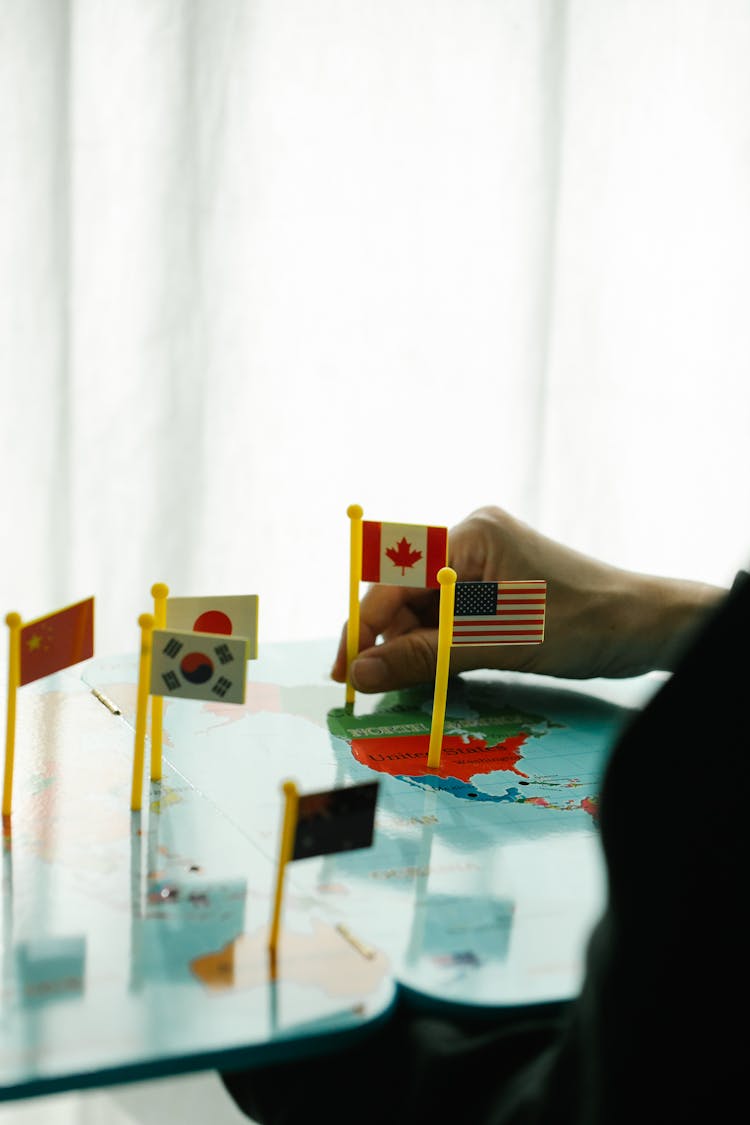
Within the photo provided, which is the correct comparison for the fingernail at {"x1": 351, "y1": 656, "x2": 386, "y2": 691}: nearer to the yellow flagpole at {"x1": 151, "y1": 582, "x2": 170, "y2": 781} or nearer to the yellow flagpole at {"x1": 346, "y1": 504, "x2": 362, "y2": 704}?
the yellow flagpole at {"x1": 346, "y1": 504, "x2": 362, "y2": 704}

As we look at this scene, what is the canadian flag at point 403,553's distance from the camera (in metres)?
1.27

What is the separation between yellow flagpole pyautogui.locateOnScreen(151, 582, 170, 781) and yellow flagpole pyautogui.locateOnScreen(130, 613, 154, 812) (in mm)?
62

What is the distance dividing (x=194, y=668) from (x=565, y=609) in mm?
492

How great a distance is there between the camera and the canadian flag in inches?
49.9

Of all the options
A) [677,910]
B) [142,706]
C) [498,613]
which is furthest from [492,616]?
[677,910]

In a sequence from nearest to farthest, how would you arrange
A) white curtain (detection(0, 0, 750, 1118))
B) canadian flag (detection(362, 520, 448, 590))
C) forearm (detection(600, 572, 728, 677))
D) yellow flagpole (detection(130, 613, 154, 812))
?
yellow flagpole (detection(130, 613, 154, 812)) < canadian flag (detection(362, 520, 448, 590)) < forearm (detection(600, 572, 728, 677)) < white curtain (detection(0, 0, 750, 1118))

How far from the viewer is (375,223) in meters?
2.84

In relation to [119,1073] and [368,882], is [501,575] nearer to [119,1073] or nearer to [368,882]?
[368,882]

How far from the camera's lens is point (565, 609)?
1.36 m

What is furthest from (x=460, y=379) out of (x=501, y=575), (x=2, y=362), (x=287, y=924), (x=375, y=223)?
(x=287, y=924)

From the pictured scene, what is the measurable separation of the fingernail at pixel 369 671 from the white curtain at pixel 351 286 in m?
1.54

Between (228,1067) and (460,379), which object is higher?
(460,379)

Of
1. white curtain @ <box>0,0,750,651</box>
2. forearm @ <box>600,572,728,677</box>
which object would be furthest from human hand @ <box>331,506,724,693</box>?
white curtain @ <box>0,0,750,651</box>

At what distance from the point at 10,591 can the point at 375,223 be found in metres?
1.09
